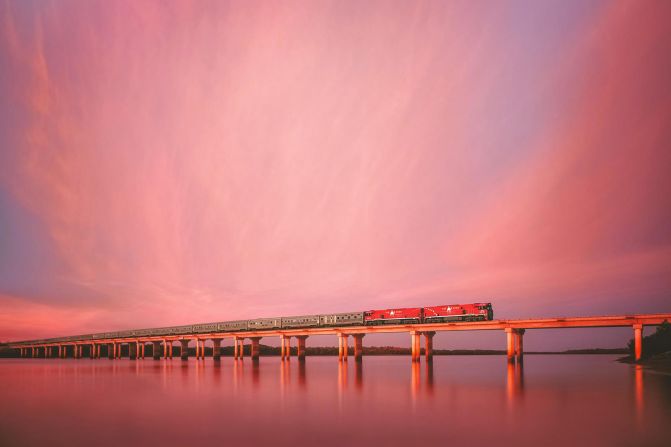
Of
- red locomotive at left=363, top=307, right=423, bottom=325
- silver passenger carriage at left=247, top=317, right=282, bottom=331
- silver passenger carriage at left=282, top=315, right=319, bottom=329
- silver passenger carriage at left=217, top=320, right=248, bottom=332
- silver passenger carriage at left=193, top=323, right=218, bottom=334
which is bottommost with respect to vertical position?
silver passenger carriage at left=193, top=323, right=218, bottom=334

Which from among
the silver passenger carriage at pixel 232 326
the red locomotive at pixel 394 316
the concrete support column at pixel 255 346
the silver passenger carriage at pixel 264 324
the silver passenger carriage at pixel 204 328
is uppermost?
the red locomotive at pixel 394 316

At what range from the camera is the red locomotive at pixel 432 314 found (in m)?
70.4

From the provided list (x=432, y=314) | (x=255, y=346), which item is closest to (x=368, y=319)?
(x=432, y=314)

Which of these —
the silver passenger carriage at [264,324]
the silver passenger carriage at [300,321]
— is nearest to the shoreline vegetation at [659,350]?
the silver passenger carriage at [300,321]

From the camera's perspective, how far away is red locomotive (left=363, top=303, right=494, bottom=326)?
231 ft

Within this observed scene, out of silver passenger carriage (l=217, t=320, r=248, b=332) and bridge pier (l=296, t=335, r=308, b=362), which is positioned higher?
silver passenger carriage (l=217, t=320, r=248, b=332)

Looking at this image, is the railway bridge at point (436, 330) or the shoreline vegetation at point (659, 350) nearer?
the railway bridge at point (436, 330)

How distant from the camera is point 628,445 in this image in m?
19.3

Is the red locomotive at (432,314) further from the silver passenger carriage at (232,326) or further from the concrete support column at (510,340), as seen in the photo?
the silver passenger carriage at (232,326)

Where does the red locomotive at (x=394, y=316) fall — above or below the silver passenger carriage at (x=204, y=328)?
above

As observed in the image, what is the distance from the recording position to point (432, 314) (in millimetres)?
75688

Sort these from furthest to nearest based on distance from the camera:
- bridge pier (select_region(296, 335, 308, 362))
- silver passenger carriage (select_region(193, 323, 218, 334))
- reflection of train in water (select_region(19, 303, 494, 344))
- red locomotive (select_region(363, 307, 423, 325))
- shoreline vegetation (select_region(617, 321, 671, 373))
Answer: silver passenger carriage (select_region(193, 323, 218, 334)), bridge pier (select_region(296, 335, 308, 362)), red locomotive (select_region(363, 307, 423, 325)), reflection of train in water (select_region(19, 303, 494, 344)), shoreline vegetation (select_region(617, 321, 671, 373))

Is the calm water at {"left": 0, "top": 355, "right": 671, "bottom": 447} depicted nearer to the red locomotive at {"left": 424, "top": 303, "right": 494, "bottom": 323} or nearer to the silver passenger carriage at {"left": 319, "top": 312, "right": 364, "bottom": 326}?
the red locomotive at {"left": 424, "top": 303, "right": 494, "bottom": 323}

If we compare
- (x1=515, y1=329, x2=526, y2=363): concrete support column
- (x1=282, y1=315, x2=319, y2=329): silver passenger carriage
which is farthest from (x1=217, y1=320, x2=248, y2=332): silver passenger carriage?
(x1=515, y1=329, x2=526, y2=363): concrete support column
